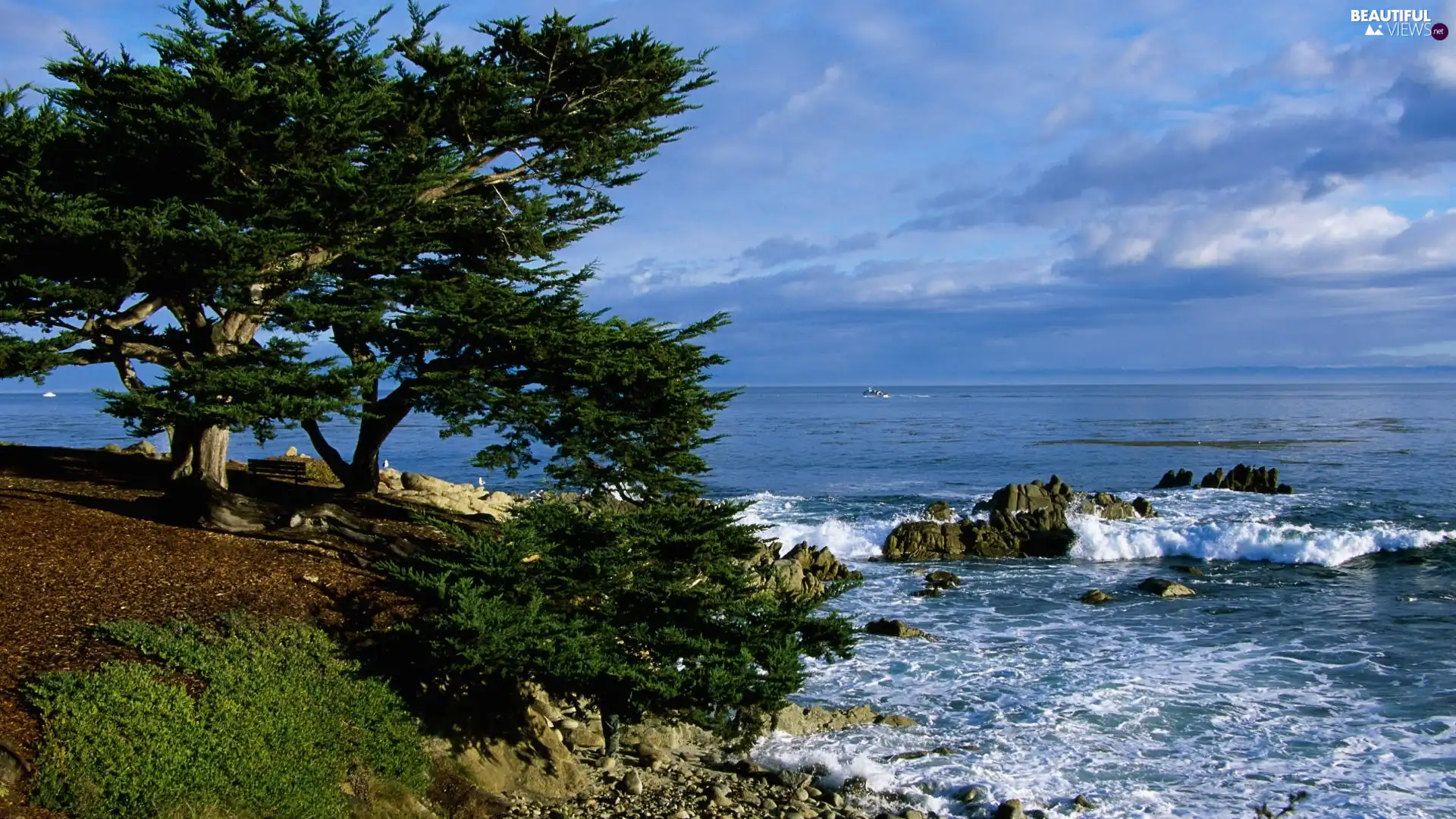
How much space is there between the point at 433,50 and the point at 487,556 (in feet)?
27.1

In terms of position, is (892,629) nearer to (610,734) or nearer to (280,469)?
(610,734)

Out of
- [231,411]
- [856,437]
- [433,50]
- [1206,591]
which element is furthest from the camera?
[856,437]

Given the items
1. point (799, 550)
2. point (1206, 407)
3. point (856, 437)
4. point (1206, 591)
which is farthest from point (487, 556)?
point (1206, 407)

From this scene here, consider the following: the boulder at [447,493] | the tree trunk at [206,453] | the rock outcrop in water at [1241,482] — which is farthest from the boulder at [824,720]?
the rock outcrop in water at [1241,482]

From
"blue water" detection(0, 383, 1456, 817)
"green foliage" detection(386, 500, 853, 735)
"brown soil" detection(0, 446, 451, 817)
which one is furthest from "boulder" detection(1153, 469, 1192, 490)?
"brown soil" detection(0, 446, 451, 817)

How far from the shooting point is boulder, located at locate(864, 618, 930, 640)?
17359 mm

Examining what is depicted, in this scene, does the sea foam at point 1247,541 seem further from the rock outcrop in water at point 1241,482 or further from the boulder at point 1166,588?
the rock outcrop in water at point 1241,482

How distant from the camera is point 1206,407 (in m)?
121

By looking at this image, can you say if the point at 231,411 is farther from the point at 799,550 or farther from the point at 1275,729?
the point at 799,550

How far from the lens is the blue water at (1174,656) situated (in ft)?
36.6

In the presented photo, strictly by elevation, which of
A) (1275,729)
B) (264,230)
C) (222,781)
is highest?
(264,230)

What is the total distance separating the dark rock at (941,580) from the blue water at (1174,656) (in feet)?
1.25

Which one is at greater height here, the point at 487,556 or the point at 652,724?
the point at 487,556

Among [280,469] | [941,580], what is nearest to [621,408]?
[941,580]
